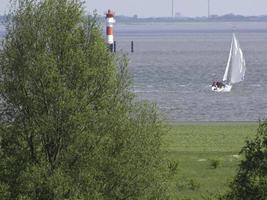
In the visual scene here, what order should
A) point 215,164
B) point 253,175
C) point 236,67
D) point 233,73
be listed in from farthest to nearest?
point 236,67
point 233,73
point 215,164
point 253,175

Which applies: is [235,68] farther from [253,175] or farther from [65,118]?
[253,175]

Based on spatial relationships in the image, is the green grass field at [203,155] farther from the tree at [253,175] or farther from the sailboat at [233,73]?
the sailboat at [233,73]

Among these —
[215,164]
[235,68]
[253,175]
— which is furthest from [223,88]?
[253,175]

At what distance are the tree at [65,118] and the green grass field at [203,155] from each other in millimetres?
3447

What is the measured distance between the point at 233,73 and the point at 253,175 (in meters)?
87.9

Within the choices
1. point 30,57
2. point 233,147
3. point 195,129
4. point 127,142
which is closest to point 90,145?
point 127,142

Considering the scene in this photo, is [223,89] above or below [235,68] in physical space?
below

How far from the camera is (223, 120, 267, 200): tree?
23.9 meters

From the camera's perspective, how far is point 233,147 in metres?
49.8

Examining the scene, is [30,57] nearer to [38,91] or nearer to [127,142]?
[38,91]

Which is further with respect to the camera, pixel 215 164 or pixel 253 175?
pixel 215 164

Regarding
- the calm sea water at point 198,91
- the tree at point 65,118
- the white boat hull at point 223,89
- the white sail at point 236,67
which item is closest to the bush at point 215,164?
the calm sea water at point 198,91

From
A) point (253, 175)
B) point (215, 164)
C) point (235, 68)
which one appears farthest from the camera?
point (235, 68)

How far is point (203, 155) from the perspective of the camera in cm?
4559
